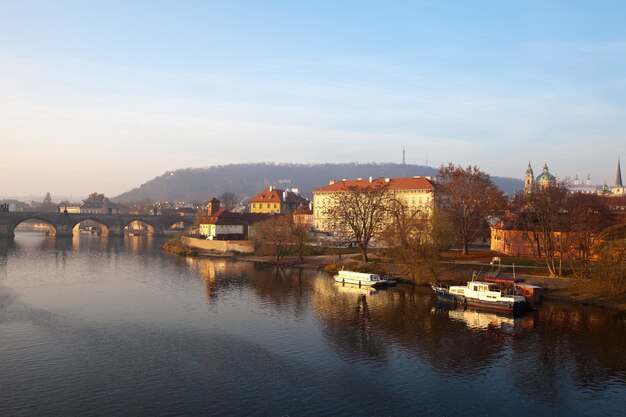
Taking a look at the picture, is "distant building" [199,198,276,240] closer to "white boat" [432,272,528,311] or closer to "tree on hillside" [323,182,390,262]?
"tree on hillside" [323,182,390,262]

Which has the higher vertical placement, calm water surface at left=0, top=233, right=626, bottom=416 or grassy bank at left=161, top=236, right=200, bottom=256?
grassy bank at left=161, top=236, right=200, bottom=256

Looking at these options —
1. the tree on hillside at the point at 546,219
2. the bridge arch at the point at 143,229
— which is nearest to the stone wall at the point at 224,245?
the tree on hillside at the point at 546,219

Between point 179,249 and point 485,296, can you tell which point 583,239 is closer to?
point 485,296

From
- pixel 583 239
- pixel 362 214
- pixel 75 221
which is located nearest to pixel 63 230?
pixel 75 221

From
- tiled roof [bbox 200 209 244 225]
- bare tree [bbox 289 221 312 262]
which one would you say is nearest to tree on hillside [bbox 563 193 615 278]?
bare tree [bbox 289 221 312 262]

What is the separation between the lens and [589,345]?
39938 mm

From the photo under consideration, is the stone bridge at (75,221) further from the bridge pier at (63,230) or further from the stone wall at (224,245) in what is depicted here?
the stone wall at (224,245)

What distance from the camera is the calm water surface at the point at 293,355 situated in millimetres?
28938

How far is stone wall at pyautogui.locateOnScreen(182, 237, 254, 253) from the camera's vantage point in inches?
3989

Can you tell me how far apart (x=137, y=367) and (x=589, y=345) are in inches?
1209

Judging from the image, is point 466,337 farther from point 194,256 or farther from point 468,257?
point 194,256

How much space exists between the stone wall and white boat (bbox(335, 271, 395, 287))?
113ft

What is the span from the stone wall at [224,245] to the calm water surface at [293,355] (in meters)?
38.2

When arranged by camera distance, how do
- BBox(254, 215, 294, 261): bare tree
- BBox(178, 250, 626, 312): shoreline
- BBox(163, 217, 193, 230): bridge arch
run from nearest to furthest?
BBox(178, 250, 626, 312): shoreline → BBox(254, 215, 294, 261): bare tree → BBox(163, 217, 193, 230): bridge arch
